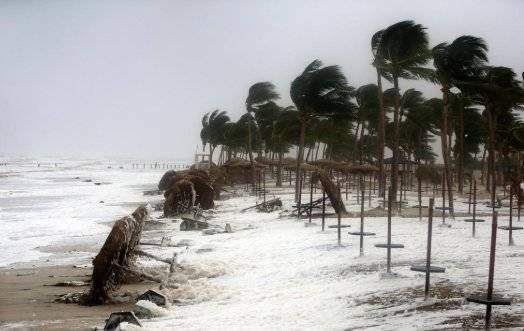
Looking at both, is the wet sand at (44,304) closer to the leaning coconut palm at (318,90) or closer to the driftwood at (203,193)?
the driftwood at (203,193)

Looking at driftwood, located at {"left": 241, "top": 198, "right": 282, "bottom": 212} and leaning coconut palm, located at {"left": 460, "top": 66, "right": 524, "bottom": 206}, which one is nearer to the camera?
driftwood, located at {"left": 241, "top": 198, "right": 282, "bottom": 212}

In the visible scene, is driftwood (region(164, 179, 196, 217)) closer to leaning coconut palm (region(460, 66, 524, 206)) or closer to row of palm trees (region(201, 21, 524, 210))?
row of palm trees (region(201, 21, 524, 210))

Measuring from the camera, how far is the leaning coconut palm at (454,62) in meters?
20.5

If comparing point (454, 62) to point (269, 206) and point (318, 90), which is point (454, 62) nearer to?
point (318, 90)

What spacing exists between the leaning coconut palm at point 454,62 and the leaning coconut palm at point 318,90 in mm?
7023

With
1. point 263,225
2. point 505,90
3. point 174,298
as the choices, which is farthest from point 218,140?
point 174,298

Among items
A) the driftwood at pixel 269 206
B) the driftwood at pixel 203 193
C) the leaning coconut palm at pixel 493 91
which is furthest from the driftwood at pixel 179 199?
the leaning coconut palm at pixel 493 91

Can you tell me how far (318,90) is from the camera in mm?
27219

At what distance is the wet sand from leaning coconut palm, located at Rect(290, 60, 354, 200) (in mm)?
16511

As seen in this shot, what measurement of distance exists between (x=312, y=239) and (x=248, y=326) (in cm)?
666

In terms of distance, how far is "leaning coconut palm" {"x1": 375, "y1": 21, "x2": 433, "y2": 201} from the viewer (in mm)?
20797

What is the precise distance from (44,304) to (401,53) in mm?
16887

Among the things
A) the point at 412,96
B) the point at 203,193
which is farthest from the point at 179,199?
the point at 412,96

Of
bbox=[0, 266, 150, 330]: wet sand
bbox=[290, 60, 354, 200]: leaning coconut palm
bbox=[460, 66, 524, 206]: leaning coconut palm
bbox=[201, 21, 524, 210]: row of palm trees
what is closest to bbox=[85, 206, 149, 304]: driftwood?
bbox=[0, 266, 150, 330]: wet sand
